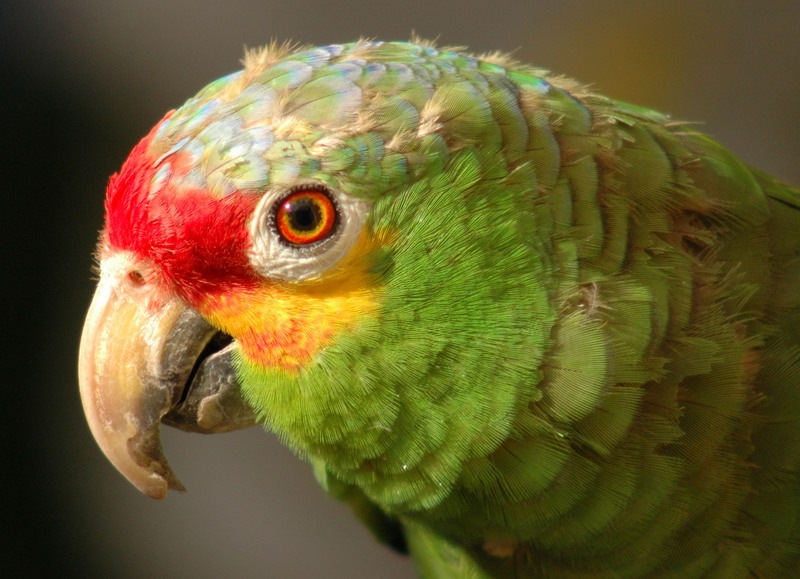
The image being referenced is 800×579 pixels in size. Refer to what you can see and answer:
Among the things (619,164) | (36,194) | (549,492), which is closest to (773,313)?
(619,164)

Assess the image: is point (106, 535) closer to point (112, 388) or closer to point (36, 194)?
point (36, 194)

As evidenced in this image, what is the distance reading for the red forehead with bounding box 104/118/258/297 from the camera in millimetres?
826

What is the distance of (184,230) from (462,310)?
0.35 metres

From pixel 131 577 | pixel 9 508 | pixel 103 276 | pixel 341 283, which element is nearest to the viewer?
pixel 341 283

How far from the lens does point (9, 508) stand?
90.8 inches

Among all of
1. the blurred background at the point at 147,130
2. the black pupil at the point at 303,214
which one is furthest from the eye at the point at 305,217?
the blurred background at the point at 147,130

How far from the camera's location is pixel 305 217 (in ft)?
2.68

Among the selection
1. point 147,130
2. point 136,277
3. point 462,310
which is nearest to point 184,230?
point 136,277

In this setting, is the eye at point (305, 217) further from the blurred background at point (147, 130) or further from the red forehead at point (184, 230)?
the blurred background at point (147, 130)

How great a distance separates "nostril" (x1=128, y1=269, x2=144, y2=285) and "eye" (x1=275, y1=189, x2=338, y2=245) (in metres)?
0.22

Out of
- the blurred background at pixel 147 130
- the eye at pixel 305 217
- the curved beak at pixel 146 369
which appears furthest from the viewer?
the blurred background at pixel 147 130

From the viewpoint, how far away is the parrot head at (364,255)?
821 millimetres

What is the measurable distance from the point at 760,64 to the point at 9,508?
2.98 metres

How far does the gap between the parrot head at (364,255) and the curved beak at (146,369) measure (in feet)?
0.07
